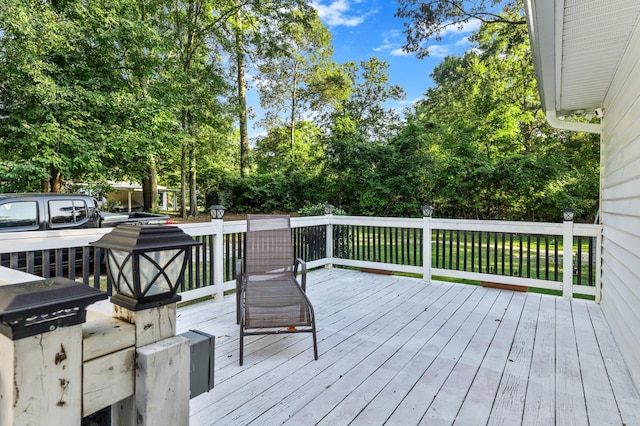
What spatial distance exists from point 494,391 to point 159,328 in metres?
2.25

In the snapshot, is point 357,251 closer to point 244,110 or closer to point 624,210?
point 624,210

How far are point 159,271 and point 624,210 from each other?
3.52m

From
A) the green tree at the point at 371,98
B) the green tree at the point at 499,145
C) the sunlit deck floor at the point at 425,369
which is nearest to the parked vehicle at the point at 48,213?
the sunlit deck floor at the point at 425,369

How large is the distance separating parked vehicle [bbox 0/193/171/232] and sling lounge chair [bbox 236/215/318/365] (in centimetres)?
279

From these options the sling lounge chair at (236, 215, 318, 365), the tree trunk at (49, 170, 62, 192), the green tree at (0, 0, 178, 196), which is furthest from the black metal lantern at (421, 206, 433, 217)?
the tree trunk at (49, 170, 62, 192)

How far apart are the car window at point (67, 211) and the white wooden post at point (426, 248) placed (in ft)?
16.3

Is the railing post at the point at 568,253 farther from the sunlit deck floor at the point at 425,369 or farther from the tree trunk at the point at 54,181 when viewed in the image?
the tree trunk at the point at 54,181

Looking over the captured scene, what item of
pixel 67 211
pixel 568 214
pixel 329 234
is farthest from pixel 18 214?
pixel 568 214

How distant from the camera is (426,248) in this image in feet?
17.0

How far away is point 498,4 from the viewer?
933 cm

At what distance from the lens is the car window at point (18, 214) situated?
13.2 feet

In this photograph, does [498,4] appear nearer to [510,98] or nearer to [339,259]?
[510,98]

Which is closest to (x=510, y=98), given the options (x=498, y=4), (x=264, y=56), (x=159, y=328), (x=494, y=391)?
(x=498, y=4)

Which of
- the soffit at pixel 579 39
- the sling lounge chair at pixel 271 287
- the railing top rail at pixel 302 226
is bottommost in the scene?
the sling lounge chair at pixel 271 287
